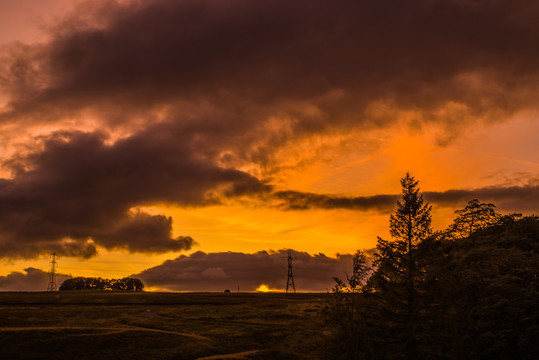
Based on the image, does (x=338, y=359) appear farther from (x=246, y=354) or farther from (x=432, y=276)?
(x=246, y=354)

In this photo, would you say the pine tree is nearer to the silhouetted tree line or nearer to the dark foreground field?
the silhouetted tree line

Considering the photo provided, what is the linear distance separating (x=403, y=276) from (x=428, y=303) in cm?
413

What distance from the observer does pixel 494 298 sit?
5750cm

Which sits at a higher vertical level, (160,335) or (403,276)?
(403,276)

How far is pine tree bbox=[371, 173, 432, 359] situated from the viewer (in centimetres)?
5322

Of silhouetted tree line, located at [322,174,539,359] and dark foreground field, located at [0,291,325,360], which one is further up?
silhouetted tree line, located at [322,174,539,359]

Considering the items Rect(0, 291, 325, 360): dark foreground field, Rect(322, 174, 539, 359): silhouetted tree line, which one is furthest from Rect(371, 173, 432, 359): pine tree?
Rect(0, 291, 325, 360): dark foreground field

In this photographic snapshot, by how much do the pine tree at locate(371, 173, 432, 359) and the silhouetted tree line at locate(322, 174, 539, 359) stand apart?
11cm

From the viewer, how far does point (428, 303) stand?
54.2 meters

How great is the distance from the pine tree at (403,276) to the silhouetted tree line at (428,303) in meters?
0.11

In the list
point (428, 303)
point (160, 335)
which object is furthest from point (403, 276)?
point (160, 335)

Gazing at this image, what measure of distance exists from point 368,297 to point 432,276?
28.5 ft

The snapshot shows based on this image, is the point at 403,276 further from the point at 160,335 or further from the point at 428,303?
the point at 160,335

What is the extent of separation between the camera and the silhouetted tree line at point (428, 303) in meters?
53.0
